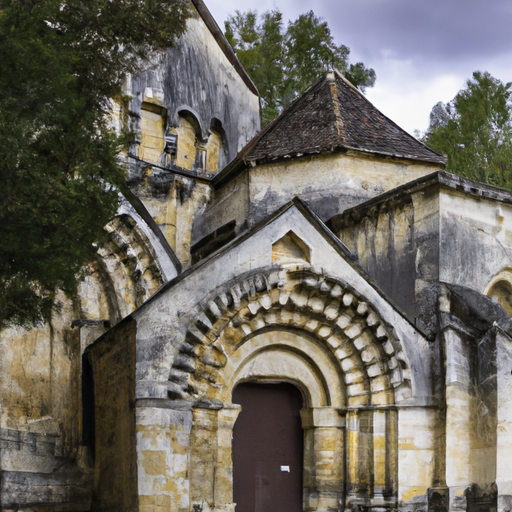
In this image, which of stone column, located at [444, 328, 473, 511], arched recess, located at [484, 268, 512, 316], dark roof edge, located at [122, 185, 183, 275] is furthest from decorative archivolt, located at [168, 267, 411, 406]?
dark roof edge, located at [122, 185, 183, 275]

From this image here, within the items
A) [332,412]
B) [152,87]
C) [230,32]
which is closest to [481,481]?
[332,412]

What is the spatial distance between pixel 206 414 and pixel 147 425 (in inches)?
39.2

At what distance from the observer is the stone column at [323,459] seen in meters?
15.2

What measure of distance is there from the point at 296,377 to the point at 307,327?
0.83 m

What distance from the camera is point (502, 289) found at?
17.7 metres

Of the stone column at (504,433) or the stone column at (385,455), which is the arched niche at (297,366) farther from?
the stone column at (504,433)

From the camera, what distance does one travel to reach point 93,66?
1378cm

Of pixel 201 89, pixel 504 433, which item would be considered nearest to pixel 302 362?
pixel 504 433

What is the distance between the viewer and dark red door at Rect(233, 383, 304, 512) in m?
15.4

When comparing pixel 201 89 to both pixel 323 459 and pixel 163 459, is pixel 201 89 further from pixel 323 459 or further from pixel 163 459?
pixel 163 459

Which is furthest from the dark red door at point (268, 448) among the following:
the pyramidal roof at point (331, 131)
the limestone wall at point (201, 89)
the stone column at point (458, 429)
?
the limestone wall at point (201, 89)

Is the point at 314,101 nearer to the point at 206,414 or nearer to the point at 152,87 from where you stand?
the point at 152,87

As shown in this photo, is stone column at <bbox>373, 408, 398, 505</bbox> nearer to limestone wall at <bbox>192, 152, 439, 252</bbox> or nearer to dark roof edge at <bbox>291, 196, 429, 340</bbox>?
dark roof edge at <bbox>291, 196, 429, 340</bbox>

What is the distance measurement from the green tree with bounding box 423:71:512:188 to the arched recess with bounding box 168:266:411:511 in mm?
15318
